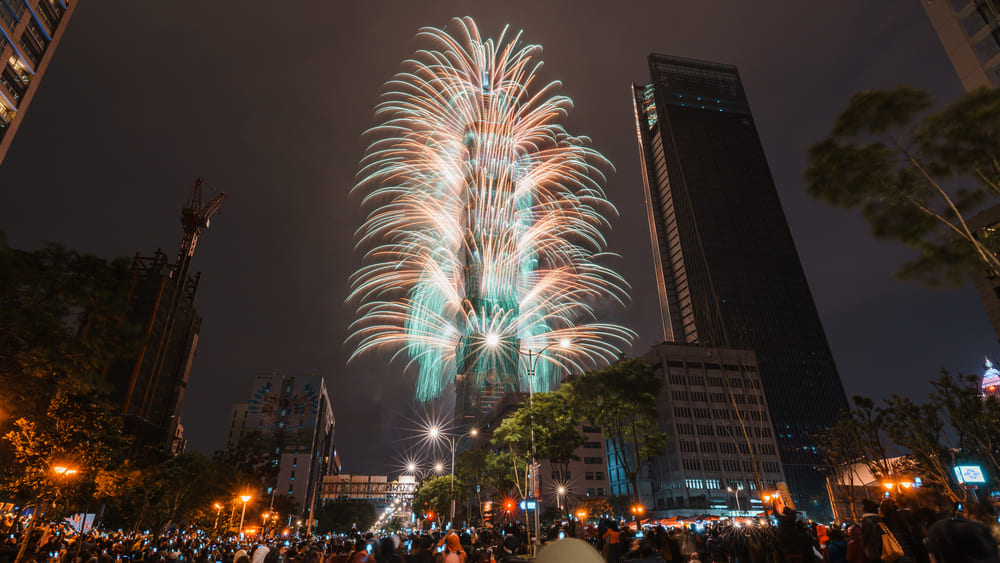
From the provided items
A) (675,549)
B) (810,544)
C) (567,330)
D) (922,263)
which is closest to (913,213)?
(922,263)

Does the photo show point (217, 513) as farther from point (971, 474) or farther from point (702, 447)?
point (702, 447)

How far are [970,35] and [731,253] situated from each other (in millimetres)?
127683

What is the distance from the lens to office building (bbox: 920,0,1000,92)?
3016 centimetres

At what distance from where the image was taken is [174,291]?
7775 centimetres

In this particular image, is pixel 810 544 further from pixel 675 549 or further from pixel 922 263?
pixel 922 263

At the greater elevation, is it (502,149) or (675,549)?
(502,149)

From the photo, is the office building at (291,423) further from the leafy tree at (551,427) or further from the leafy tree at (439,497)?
the leafy tree at (551,427)

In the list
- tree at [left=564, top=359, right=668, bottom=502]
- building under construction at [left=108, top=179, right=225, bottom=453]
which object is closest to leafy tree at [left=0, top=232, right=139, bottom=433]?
tree at [left=564, top=359, right=668, bottom=502]

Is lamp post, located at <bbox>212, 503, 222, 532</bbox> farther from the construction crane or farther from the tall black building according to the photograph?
the tall black building

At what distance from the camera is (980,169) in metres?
13.1

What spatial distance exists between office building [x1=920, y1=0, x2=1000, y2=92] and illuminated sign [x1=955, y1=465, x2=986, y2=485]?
23.9 metres

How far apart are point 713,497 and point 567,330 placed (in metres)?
69.8

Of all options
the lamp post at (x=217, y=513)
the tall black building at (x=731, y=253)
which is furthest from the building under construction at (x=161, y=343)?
the tall black building at (x=731, y=253)

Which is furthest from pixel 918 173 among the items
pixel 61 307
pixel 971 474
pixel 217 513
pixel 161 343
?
pixel 161 343
